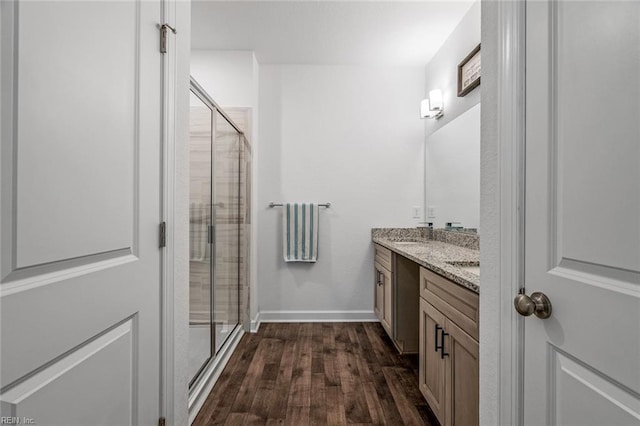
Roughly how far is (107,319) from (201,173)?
51.0 inches

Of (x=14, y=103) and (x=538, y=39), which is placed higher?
(x=538, y=39)

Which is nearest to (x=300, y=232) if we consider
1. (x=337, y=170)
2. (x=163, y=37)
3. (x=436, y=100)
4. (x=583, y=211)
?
(x=337, y=170)

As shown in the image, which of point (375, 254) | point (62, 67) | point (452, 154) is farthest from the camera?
point (375, 254)

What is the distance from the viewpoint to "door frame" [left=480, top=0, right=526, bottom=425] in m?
0.82

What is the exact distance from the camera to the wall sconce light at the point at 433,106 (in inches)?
113

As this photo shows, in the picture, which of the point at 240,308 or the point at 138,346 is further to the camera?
the point at 240,308

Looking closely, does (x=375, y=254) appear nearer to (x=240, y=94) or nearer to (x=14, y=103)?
(x=240, y=94)

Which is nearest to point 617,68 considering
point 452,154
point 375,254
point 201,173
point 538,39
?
point 538,39

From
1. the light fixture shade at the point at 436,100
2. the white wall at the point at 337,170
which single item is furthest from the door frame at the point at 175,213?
the light fixture shade at the point at 436,100

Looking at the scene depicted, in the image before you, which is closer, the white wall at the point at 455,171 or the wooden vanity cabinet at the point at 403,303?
the white wall at the point at 455,171

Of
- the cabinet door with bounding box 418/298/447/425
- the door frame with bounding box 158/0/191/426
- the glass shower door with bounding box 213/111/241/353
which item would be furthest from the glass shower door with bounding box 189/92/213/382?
the cabinet door with bounding box 418/298/447/425

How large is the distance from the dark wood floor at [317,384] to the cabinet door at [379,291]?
21 cm

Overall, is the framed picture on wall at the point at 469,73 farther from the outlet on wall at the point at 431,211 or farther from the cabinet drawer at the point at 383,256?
the cabinet drawer at the point at 383,256

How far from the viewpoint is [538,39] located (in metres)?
0.76
